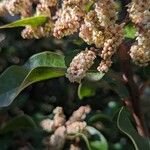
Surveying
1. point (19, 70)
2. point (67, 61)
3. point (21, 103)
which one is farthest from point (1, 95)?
point (21, 103)

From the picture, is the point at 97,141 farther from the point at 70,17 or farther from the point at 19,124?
the point at 70,17

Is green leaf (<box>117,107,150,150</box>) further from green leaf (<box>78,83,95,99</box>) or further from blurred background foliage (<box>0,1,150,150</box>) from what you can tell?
green leaf (<box>78,83,95,99</box>)

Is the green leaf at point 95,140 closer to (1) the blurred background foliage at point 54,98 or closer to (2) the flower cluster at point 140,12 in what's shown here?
(1) the blurred background foliage at point 54,98

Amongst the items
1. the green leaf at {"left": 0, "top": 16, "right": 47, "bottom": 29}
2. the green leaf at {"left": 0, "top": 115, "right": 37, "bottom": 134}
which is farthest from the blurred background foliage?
the green leaf at {"left": 0, "top": 16, "right": 47, "bottom": 29}

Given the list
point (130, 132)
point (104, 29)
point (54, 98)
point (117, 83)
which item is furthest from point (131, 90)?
point (54, 98)

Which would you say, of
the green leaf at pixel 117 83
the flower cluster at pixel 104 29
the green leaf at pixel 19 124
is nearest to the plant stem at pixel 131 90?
the green leaf at pixel 117 83

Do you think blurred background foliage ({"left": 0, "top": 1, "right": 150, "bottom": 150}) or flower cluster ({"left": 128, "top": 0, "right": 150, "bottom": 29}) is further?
blurred background foliage ({"left": 0, "top": 1, "right": 150, "bottom": 150})
